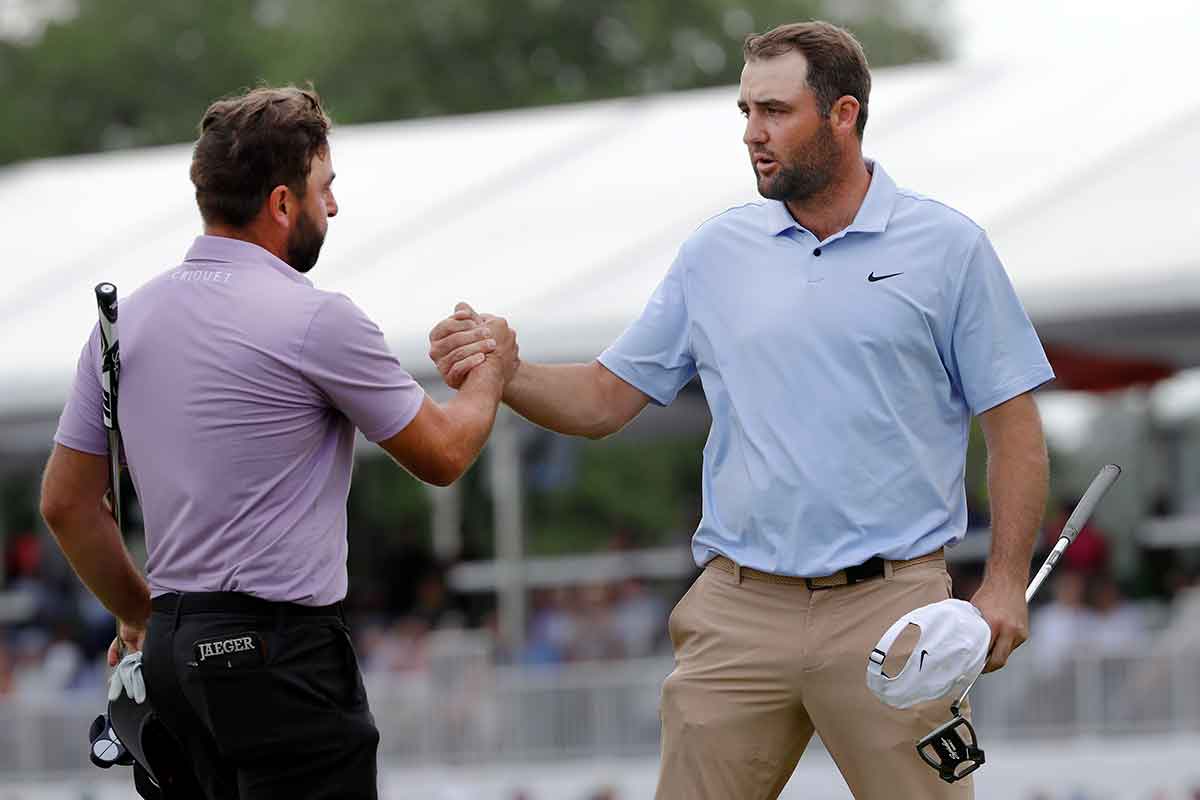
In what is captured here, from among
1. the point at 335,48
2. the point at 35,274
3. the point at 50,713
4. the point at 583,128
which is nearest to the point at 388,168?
the point at 583,128

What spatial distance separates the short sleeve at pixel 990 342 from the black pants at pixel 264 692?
141 centimetres

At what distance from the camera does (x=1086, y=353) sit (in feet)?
45.8

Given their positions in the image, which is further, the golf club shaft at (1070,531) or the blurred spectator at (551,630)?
the blurred spectator at (551,630)

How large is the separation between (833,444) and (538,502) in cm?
3372

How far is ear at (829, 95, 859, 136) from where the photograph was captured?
4949 mm

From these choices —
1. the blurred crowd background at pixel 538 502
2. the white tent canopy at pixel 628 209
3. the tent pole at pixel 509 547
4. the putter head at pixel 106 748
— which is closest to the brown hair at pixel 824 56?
the putter head at pixel 106 748

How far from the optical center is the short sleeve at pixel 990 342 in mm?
4773

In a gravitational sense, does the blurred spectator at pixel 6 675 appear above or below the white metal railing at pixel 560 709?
below

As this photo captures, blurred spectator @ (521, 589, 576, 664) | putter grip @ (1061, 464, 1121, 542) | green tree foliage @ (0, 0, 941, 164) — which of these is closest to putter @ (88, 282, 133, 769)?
putter grip @ (1061, 464, 1121, 542)

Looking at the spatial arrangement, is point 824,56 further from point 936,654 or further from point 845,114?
point 936,654

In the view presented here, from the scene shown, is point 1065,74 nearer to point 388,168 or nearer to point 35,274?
point 388,168

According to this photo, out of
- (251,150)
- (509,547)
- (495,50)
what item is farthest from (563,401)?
(495,50)

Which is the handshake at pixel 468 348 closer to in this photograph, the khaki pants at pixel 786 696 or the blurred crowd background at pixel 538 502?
the khaki pants at pixel 786 696

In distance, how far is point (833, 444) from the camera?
4.79 m
